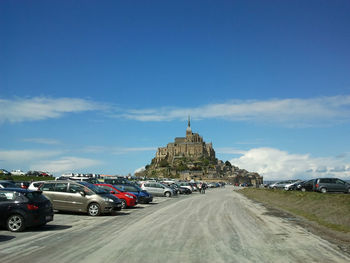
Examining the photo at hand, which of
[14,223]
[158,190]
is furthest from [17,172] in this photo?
[14,223]

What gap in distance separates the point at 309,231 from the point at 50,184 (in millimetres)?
12566

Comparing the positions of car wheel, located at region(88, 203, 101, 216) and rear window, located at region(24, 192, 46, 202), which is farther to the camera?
car wheel, located at region(88, 203, 101, 216)

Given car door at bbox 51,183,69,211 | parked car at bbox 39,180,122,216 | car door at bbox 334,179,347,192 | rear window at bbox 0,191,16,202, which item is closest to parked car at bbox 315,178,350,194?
car door at bbox 334,179,347,192

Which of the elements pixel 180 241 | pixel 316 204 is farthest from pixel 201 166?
pixel 180 241

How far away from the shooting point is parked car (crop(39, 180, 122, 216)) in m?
17.2

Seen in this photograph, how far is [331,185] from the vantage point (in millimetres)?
30625

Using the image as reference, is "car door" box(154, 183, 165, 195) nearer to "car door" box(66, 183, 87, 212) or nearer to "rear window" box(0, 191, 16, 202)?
"car door" box(66, 183, 87, 212)

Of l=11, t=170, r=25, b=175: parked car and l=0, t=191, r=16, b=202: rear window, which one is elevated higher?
l=11, t=170, r=25, b=175: parked car

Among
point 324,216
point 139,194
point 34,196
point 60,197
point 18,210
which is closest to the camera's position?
point 18,210

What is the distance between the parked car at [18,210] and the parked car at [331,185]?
2582 cm

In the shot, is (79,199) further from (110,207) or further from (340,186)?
(340,186)

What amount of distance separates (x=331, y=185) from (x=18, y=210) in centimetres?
2710

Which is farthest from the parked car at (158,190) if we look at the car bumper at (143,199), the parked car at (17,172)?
the parked car at (17,172)

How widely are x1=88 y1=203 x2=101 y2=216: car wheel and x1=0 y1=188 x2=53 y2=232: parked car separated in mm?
5174
